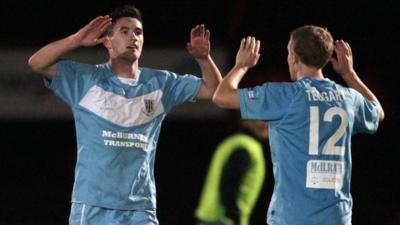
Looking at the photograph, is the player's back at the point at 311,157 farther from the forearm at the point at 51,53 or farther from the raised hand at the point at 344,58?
the forearm at the point at 51,53

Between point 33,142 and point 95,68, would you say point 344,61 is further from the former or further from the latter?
point 33,142

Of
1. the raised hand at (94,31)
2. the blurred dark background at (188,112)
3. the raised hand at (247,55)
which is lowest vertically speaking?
the blurred dark background at (188,112)

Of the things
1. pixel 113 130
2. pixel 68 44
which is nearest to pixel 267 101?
pixel 113 130

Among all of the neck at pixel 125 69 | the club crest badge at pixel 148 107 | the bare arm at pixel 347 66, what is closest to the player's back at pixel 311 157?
the bare arm at pixel 347 66

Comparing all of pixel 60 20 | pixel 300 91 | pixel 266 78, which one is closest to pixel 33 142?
pixel 60 20

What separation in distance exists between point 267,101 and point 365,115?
52 centimetres

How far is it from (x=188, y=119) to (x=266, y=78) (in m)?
0.80

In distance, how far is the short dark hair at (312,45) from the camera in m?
5.34

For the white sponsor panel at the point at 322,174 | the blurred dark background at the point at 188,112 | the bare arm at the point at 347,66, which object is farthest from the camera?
the blurred dark background at the point at 188,112

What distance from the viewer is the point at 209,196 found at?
8367 millimetres

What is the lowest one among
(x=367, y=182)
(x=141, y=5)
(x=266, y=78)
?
(x=367, y=182)

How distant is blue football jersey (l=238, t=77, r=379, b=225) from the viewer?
525 cm

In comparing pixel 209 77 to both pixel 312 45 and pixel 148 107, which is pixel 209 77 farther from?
pixel 312 45

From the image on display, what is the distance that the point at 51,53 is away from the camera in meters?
5.71
